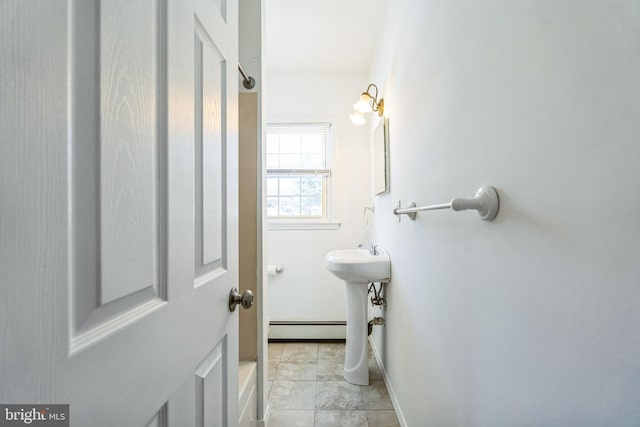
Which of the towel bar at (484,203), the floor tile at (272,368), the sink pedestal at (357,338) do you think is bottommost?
the floor tile at (272,368)

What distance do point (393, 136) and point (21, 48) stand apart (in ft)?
5.46

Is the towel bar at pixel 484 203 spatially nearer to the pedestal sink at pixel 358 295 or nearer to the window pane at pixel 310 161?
the pedestal sink at pixel 358 295

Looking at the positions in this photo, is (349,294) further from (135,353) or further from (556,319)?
(135,353)

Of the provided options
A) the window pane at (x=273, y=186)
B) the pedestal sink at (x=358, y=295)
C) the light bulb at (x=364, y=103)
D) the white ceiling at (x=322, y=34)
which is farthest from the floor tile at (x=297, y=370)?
the white ceiling at (x=322, y=34)

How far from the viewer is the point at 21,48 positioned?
26 centimetres

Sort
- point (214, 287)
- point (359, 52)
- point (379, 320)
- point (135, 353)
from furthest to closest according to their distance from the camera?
point (359, 52) → point (379, 320) → point (214, 287) → point (135, 353)

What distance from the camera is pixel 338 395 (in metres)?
1.76

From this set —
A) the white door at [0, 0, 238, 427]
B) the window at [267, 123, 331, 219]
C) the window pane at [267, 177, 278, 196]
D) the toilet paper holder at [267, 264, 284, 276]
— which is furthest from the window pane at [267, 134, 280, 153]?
the white door at [0, 0, 238, 427]

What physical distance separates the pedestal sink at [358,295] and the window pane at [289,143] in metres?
1.31

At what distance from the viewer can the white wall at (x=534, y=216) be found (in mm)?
398

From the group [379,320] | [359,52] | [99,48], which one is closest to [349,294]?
[379,320]

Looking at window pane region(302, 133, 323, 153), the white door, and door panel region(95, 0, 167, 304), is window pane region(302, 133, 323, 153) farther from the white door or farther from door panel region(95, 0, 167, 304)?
door panel region(95, 0, 167, 304)

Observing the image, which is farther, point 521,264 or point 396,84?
point 396,84

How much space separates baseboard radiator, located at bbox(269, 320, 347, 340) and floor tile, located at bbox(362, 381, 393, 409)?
0.72m
